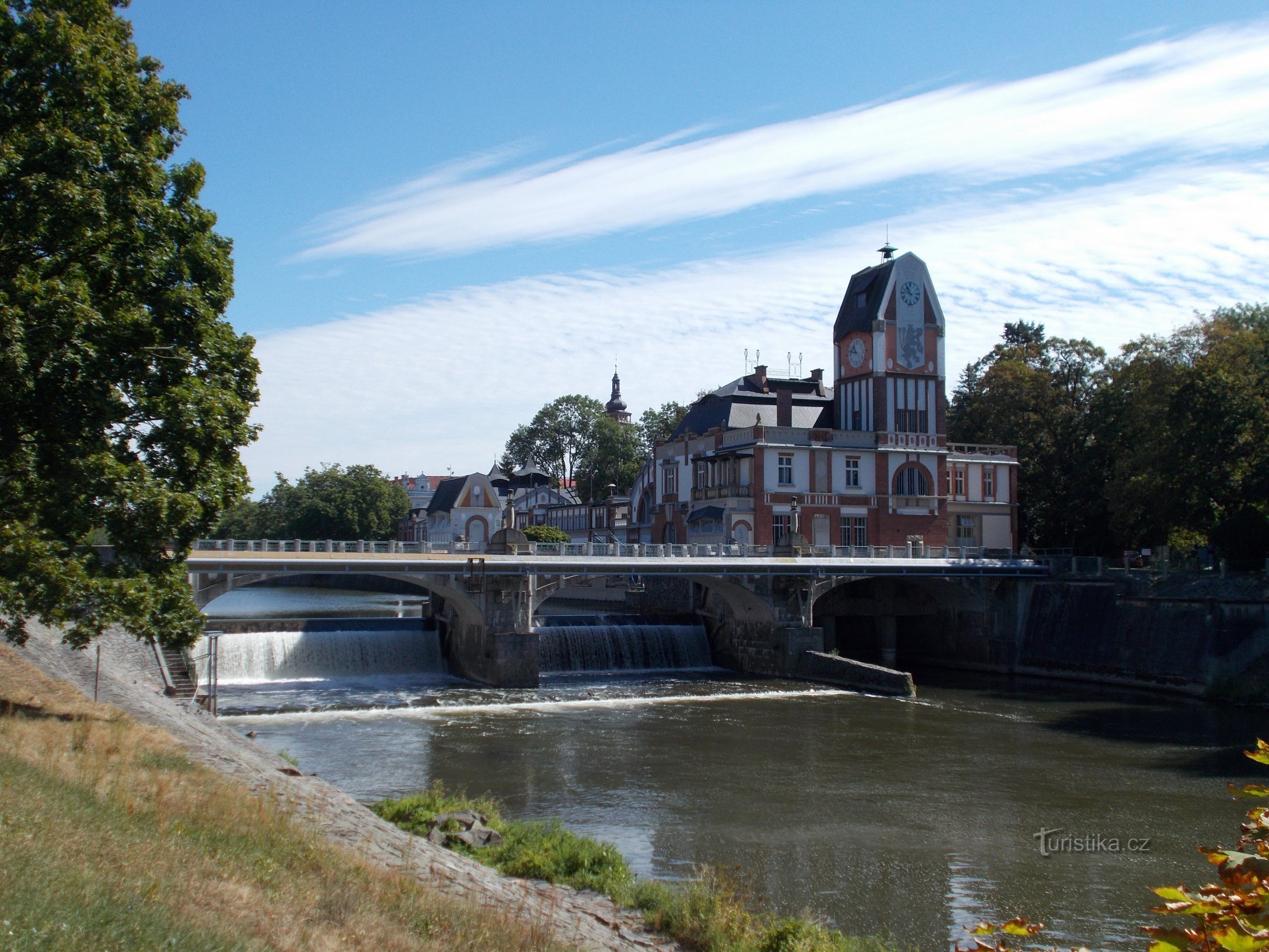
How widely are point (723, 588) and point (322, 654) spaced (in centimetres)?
1805

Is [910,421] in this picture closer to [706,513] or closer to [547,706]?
[706,513]

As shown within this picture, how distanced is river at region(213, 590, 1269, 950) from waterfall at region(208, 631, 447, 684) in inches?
38.3

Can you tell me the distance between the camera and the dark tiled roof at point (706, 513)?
60500 mm

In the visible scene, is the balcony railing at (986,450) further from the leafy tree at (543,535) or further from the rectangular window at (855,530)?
the leafy tree at (543,535)

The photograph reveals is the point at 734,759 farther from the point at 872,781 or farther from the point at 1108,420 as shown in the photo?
the point at 1108,420

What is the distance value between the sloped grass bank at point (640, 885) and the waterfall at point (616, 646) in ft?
87.6

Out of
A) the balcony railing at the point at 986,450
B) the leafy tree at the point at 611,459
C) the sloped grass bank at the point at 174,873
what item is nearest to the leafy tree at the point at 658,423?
the leafy tree at the point at 611,459

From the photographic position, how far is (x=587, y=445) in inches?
5300

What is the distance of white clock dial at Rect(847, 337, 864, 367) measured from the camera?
62.8 metres

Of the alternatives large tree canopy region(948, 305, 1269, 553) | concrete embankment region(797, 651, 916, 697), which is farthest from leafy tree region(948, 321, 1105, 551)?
concrete embankment region(797, 651, 916, 697)

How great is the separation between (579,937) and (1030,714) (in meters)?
30.2

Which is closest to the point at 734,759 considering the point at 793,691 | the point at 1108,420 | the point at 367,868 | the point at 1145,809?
the point at 1145,809

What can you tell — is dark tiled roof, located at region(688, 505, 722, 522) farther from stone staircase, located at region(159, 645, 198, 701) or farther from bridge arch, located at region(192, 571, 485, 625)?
stone staircase, located at region(159, 645, 198, 701)

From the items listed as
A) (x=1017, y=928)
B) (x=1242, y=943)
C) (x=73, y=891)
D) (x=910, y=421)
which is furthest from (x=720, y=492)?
(x=1242, y=943)
